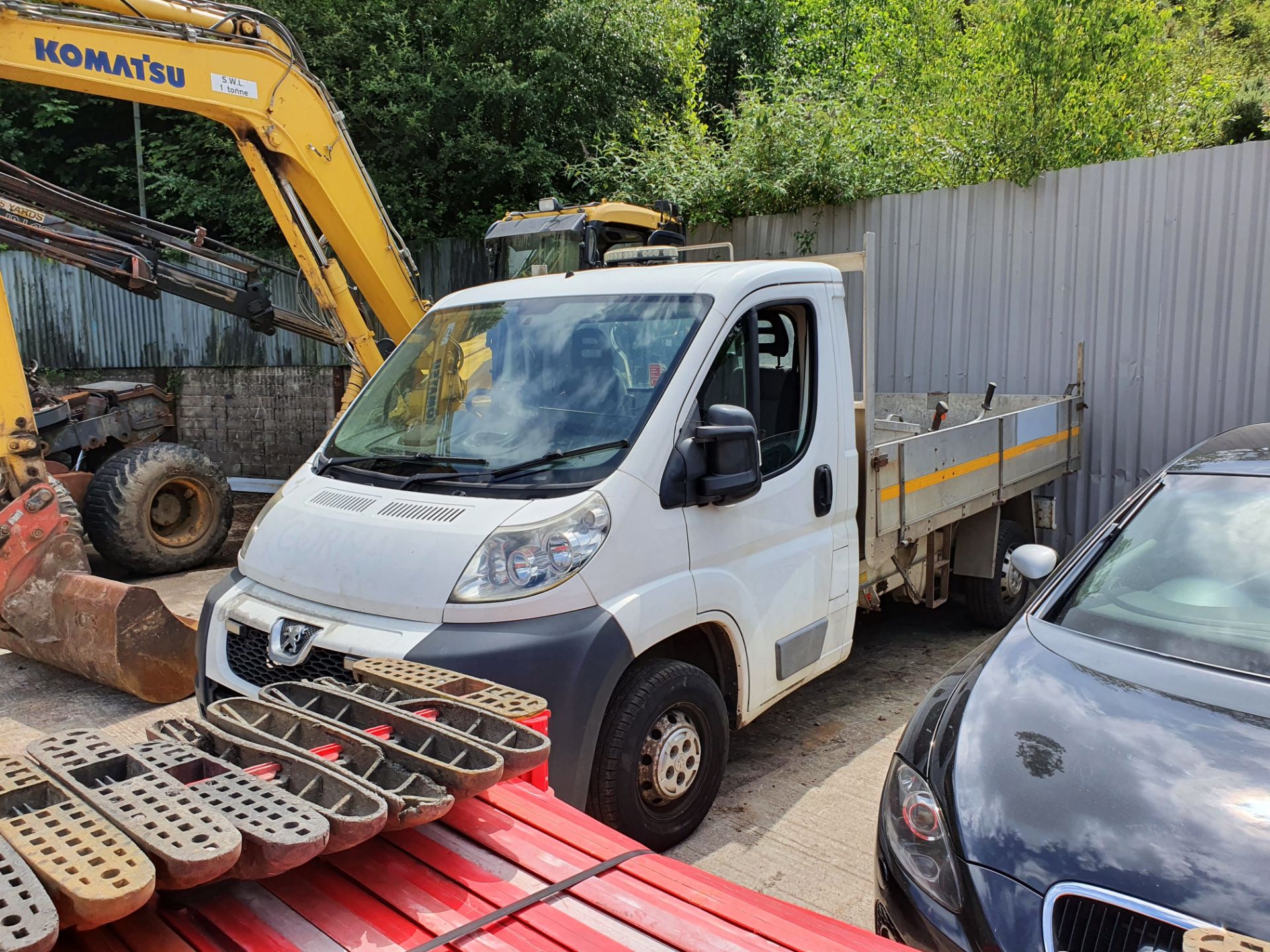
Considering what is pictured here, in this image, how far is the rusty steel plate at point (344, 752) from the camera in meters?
1.86

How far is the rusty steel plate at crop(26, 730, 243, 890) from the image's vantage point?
154 cm

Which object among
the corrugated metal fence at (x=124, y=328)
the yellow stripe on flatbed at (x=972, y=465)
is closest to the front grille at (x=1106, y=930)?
the yellow stripe on flatbed at (x=972, y=465)

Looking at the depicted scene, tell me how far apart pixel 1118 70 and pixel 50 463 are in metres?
10.3

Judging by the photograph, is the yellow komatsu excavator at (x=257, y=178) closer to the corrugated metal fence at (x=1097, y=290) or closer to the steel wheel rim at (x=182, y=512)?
the steel wheel rim at (x=182, y=512)

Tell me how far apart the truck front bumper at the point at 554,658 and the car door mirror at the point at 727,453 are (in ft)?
2.31

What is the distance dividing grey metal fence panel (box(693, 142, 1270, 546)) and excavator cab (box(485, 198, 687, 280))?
190cm

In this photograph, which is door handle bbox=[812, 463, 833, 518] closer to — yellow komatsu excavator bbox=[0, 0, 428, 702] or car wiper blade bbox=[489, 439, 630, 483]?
car wiper blade bbox=[489, 439, 630, 483]

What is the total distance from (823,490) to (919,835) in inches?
80.3

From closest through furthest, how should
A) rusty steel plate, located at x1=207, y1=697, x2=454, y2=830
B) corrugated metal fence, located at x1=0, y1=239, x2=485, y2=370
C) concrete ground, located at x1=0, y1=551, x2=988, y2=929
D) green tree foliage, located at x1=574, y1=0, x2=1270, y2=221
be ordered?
1. rusty steel plate, located at x1=207, y1=697, x2=454, y2=830
2. concrete ground, located at x1=0, y1=551, x2=988, y2=929
3. green tree foliage, located at x1=574, y1=0, x2=1270, y2=221
4. corrugated metal fence, located at x1=0, y1=239, x2=485, y2=370

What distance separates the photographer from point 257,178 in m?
7.78

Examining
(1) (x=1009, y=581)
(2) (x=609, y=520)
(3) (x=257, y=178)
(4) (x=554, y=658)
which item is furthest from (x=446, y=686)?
(3) (x=257, y=178)

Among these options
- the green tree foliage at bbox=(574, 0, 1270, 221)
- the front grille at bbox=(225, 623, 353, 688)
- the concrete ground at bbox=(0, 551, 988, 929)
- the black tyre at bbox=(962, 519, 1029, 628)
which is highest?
the green tree foliage at bbox=(574, 0, 1270, 221)

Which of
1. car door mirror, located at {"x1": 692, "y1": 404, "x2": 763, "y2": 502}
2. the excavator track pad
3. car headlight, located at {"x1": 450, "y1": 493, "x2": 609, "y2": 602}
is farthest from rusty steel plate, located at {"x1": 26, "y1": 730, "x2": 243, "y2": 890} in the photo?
the excavator track pad

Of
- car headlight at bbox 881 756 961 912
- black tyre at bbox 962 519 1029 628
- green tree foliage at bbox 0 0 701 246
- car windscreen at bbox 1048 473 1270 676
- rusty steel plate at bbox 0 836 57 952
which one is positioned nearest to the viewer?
rusty steel plate at bbox 0 836 57 952
